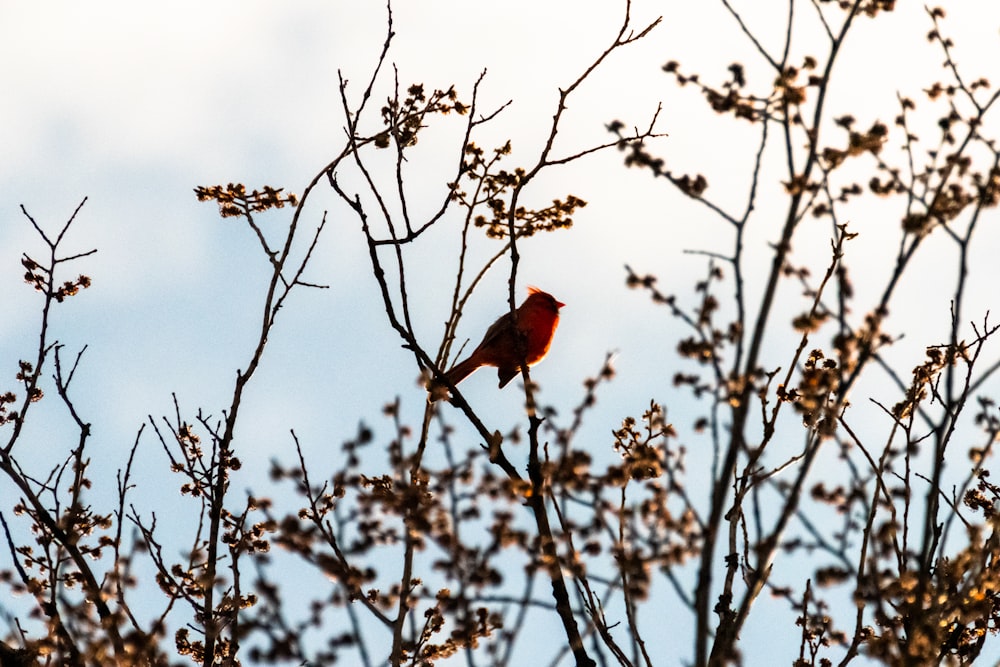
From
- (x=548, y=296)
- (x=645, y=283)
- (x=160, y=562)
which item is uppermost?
(x=548, y=296)

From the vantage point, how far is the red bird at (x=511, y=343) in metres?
8.41

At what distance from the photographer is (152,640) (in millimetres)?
4293

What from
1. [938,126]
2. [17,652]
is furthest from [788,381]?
[17,652]

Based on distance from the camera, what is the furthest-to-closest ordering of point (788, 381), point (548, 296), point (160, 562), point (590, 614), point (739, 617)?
point (548, 296) → point (160, 562) → point (788, 381) → point (590, 614) → point (739, 617)

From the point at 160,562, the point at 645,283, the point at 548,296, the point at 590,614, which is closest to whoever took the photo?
the point at 645,283

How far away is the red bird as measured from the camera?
8.41 meters

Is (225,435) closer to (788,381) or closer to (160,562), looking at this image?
(160,562)

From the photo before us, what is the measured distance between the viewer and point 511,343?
8.26 metres

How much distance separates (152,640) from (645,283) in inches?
88.9

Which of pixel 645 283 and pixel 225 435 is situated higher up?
pixel 225 435

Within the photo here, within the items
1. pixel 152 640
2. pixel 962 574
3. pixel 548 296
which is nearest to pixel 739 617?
pixel 962 574

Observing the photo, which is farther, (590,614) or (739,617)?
(590,614)

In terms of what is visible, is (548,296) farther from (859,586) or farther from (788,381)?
(859,586)

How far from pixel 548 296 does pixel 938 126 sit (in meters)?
5.54
